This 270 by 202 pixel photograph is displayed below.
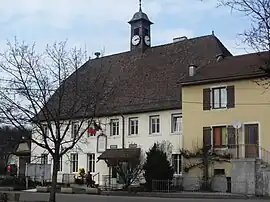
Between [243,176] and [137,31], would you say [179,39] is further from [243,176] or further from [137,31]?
[243,176]

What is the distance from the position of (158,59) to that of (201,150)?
1351 centimetres

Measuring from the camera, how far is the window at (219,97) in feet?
128

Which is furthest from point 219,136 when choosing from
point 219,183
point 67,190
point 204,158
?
point 67,190

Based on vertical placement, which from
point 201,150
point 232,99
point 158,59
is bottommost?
point 201,150

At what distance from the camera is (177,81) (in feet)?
146

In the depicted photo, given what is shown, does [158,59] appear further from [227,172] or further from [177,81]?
[227,172]

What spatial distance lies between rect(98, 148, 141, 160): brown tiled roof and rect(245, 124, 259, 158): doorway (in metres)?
9.66

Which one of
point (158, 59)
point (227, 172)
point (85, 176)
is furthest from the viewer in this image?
point (158, 59)

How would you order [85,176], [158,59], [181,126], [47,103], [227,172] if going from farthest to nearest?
[158,59] → [85,176] → [181,126] → [227,172] → [47,103]

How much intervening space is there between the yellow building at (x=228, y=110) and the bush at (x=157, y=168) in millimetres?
3254

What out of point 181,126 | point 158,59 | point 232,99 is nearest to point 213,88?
point 232,99

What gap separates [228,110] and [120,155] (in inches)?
402

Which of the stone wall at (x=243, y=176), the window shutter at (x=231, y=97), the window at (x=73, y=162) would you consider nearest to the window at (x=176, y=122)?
the window shutter at (x=231, y=97)

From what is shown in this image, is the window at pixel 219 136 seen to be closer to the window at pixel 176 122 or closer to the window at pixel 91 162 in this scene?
the window at pixel 176 122
